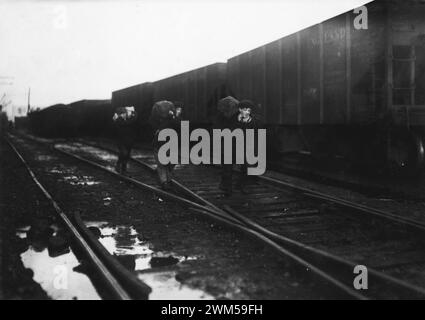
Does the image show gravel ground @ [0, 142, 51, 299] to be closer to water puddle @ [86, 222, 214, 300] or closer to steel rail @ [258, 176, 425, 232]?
water puddle @ [86, 222, 214, 300]

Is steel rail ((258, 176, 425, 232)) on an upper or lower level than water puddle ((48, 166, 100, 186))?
lower

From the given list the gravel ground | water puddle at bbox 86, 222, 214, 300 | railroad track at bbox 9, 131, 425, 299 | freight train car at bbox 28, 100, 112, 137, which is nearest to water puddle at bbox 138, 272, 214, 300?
water puddle at bbox 86, 222, 214, 300

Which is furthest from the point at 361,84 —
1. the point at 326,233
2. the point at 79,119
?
the point at 79,119

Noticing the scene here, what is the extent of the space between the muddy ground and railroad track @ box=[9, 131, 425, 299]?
0.17m

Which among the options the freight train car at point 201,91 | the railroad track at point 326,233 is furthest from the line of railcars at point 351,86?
the railroad track at point 326,233

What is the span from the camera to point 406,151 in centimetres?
880

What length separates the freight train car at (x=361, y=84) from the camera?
8539mm

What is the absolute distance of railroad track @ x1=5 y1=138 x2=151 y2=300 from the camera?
364cm

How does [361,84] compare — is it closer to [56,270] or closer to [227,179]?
[227,179]

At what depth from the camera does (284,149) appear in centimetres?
1240

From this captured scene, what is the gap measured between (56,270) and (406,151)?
7.01 m

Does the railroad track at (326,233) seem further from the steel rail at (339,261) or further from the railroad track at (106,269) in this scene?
the railroad track at (106,269)

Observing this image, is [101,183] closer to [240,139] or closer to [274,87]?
[240,139]
